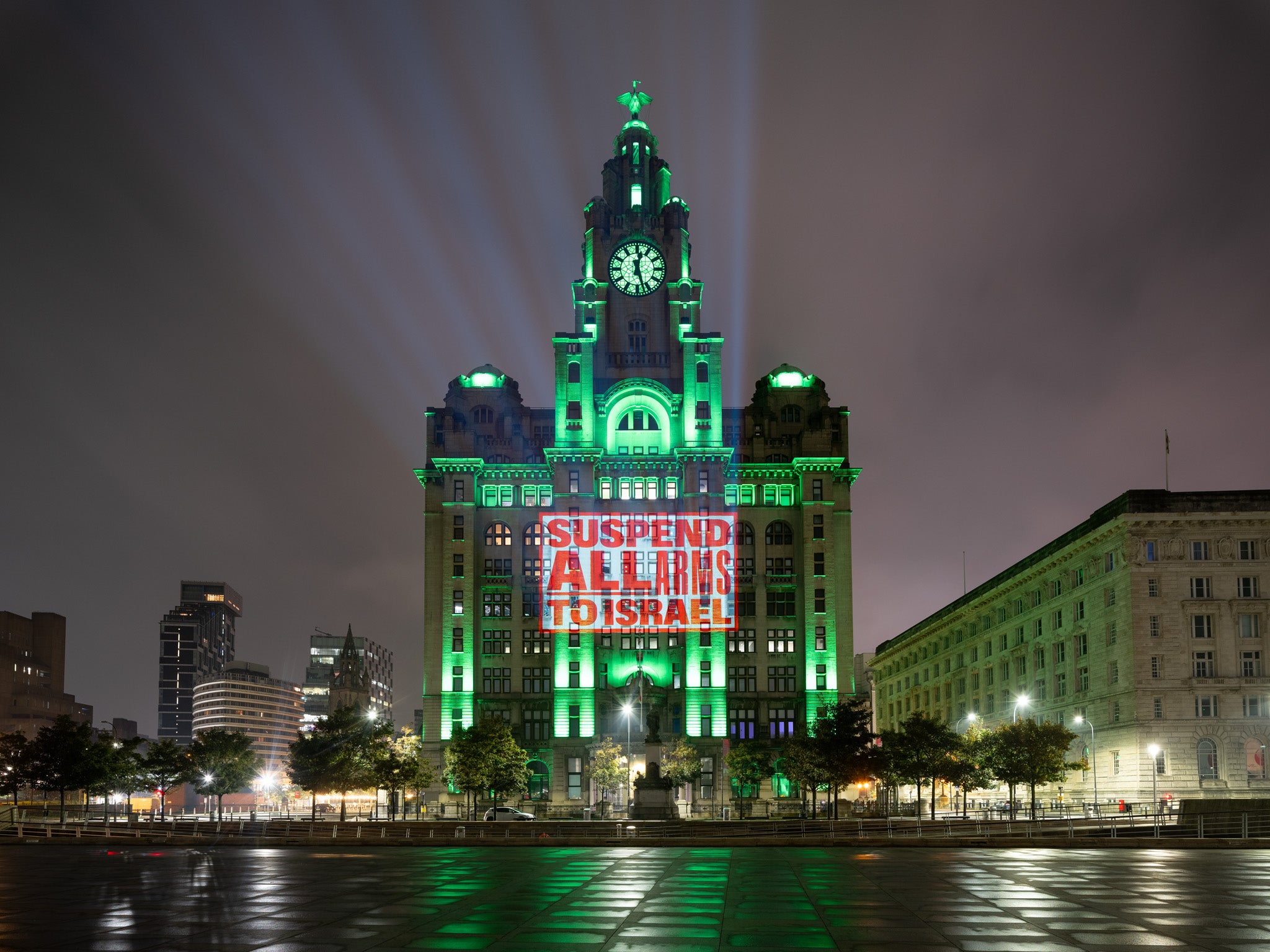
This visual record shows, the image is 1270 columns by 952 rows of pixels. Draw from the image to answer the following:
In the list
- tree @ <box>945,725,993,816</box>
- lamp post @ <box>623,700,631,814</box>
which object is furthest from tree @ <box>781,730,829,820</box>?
lamp post @ <box>623,700,631,814</box>

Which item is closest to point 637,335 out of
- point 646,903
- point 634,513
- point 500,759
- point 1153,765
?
point 634,513

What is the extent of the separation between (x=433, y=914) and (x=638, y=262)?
424 feet

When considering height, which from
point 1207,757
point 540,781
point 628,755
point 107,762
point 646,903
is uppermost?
point 646,903

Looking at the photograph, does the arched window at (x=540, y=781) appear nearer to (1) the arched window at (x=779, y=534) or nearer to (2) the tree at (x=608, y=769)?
(2) the tree at (x=608, y=769)

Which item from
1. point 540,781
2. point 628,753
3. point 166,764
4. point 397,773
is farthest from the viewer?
point 540,781

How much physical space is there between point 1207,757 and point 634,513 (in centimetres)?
6738

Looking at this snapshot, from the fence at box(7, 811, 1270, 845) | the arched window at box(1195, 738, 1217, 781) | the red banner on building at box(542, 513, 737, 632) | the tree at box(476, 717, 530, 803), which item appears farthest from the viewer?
the red banner on building at box(542, 513, 737, 632)

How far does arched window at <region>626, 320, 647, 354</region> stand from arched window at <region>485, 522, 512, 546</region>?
2686 cm

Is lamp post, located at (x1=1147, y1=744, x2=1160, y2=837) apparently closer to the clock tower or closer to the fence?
the fence

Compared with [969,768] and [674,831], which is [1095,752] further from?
[674,831]

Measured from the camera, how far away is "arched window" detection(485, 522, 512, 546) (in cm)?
14538

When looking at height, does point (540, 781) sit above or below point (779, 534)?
below

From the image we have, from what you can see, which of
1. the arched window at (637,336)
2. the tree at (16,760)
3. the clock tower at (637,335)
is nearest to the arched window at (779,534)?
the clock tower at (637,335)

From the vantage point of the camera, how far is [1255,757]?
94.9 m
